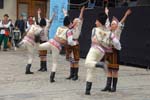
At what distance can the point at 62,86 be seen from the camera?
38.4 feet

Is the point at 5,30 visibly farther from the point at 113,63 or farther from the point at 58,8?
the point at 113,63

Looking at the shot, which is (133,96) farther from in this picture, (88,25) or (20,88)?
(88,25)

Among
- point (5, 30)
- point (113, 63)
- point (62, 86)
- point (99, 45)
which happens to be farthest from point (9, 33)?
point (99, 45)

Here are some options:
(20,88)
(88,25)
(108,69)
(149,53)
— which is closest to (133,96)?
(108,69)

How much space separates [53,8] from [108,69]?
32.5 ft

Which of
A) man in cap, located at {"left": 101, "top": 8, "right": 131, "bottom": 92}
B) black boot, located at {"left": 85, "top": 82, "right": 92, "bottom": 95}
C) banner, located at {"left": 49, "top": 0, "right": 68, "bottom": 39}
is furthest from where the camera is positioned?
banner, located at {"left": 49, "top": 0, "right": 68, "bottom": 39}

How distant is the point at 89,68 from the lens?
34.1 ft

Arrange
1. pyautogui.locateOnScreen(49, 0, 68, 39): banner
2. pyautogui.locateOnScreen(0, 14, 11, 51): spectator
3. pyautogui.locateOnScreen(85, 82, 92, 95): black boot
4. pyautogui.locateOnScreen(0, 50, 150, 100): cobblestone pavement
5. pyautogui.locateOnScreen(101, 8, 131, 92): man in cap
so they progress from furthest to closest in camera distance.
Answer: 1. pyautogui.locateOnScreen(0, 14, 11, 51): spectator
2. pyautogui.locateOnScreen(49, 0, 68, 39): banner
3. pyautogui.locateOnScreen(101, 8, 131, 92): man in cap
4. pyautogui.locateOnScreen(85, 82, 92, 95): black boot
5. pyautogui.locateOnScreen(0, 50, 150, 100): cobblestone pavement

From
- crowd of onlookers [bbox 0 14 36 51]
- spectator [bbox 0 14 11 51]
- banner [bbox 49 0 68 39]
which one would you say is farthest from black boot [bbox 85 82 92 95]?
spectator [bbox 0 14 11 51]

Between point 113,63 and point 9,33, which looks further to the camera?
point 9,33

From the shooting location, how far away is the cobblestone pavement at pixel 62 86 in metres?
10.3

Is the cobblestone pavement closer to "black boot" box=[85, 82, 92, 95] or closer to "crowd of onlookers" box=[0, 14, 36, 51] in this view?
"black boot" box=[85, 82, 92, 95]

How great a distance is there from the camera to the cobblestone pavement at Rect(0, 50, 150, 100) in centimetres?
1030

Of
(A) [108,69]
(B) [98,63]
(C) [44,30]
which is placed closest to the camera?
(B) [98,63]
